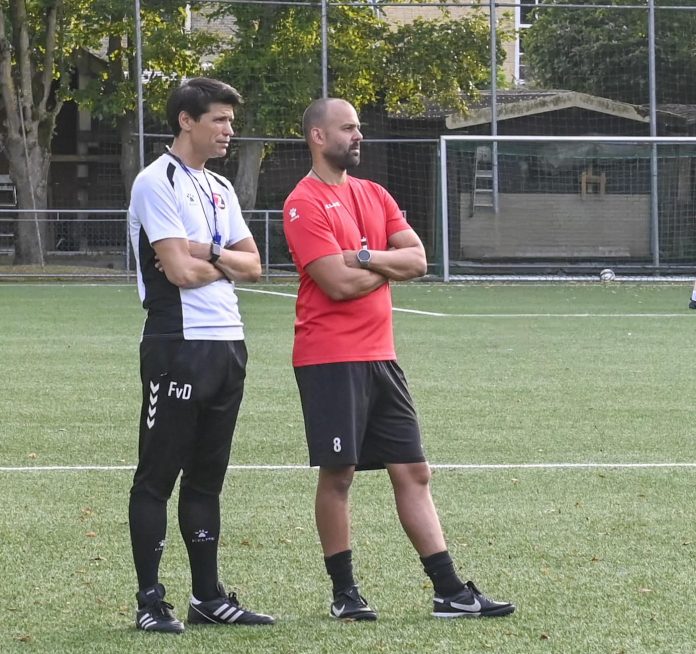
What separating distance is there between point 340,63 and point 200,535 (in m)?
25.4

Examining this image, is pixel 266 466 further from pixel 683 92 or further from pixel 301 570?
pixel 683 92

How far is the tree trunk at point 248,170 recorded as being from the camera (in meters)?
30.5

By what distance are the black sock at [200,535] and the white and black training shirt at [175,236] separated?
598 millimetres

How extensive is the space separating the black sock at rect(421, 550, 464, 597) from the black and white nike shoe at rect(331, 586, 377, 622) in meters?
0.24

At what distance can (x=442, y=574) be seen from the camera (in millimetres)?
5207

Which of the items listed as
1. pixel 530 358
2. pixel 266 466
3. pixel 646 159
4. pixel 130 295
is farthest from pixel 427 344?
pixel 646 159

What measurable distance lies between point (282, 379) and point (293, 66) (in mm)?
17931

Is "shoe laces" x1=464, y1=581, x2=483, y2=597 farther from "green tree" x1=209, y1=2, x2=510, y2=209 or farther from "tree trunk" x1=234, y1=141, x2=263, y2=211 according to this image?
"tree trunk" x1=234, y1=141, x2=263, y2=211

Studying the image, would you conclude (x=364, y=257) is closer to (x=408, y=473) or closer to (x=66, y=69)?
(x=408, y=473)

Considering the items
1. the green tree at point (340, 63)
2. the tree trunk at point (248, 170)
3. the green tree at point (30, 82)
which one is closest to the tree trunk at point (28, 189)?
the green tree at point (30, 82)

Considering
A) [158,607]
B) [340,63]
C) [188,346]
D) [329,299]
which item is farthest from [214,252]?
[340,63]

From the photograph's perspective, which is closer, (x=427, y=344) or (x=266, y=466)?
(x=266, y=466)

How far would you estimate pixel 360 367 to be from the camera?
5.19 meters

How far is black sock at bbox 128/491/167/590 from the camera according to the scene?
508 centimetres
